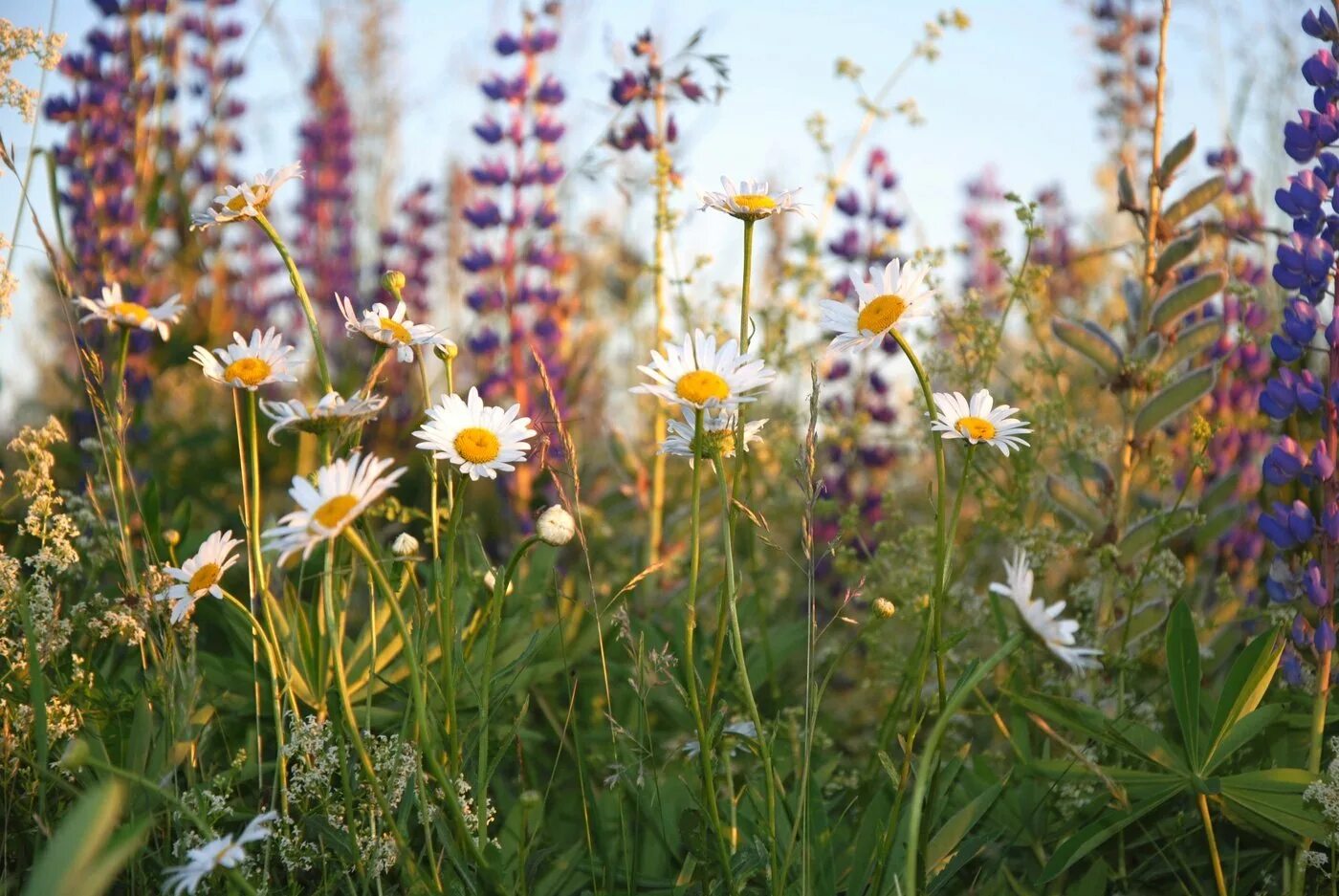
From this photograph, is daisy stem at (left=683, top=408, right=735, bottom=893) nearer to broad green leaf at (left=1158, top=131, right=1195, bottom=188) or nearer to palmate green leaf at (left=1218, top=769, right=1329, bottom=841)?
palmate green leaf at (left=1218, top=769, right=1329, bottom=841)

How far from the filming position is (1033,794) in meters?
1.83

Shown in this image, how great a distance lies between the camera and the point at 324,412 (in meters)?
1.22

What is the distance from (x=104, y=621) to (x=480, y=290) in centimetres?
219

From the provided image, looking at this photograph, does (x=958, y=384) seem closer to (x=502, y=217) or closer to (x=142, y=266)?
(x=502, y=217)

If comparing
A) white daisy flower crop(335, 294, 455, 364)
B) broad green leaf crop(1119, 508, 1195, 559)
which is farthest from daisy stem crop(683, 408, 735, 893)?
broad green leaf crop(1119, 508, 1195, 559)

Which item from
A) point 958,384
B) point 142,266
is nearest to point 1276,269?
point 958,384

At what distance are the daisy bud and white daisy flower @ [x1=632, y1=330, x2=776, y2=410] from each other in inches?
7.5

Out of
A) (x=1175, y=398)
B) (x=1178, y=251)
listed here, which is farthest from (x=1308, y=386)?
(x=1178, y=251)

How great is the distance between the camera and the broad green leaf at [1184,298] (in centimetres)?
216

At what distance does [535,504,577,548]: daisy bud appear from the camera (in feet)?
4.40

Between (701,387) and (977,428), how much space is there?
0.33 meters

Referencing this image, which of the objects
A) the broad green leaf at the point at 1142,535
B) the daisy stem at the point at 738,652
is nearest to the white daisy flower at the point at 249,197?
A: the daisy stem at the point at 738,652

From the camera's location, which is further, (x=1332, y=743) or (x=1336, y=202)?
(x=1336, y=202)

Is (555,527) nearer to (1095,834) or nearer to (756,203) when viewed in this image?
(756,203)
